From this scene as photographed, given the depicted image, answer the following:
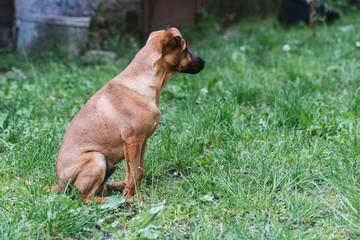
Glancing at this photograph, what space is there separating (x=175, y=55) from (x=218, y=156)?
102cm

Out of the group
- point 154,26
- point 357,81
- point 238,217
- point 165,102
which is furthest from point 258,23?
point 238,217

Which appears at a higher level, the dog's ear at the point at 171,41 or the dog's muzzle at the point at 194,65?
the dog's ear at the point at 171,41

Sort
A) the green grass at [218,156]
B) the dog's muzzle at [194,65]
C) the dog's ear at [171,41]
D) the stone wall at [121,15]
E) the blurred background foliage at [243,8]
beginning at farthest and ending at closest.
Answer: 1. the blurred background foliage at [243,8]
2. the stone wall at [121,15]
3. the dog's muzzle at [194,65]
4. the dog's ear at [171,41]
5. the green grass at [218,156]

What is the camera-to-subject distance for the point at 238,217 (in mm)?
2691

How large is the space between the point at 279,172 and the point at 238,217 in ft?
1.97

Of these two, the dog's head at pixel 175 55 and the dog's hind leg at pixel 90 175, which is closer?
the dog's hind leg at pixel 90 175

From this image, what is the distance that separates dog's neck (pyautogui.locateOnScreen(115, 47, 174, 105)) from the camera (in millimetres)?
2963

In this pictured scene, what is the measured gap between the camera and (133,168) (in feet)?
9.50

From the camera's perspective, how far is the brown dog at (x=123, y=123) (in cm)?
285

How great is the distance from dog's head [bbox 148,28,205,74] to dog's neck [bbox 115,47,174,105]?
0.18 ft

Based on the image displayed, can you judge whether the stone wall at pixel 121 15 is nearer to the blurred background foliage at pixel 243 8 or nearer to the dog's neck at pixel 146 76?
the blurred background foliage at pixel 243 8

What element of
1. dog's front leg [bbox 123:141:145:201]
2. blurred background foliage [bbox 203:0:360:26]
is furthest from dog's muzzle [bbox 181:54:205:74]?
blurred background foliage [bbox 203:0:360:26]

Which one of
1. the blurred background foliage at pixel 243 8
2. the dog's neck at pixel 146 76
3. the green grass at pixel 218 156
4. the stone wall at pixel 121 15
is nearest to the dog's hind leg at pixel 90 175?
the green grass at pixel 218 156

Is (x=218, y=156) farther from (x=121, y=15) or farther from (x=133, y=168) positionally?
(x=121, y=15)
